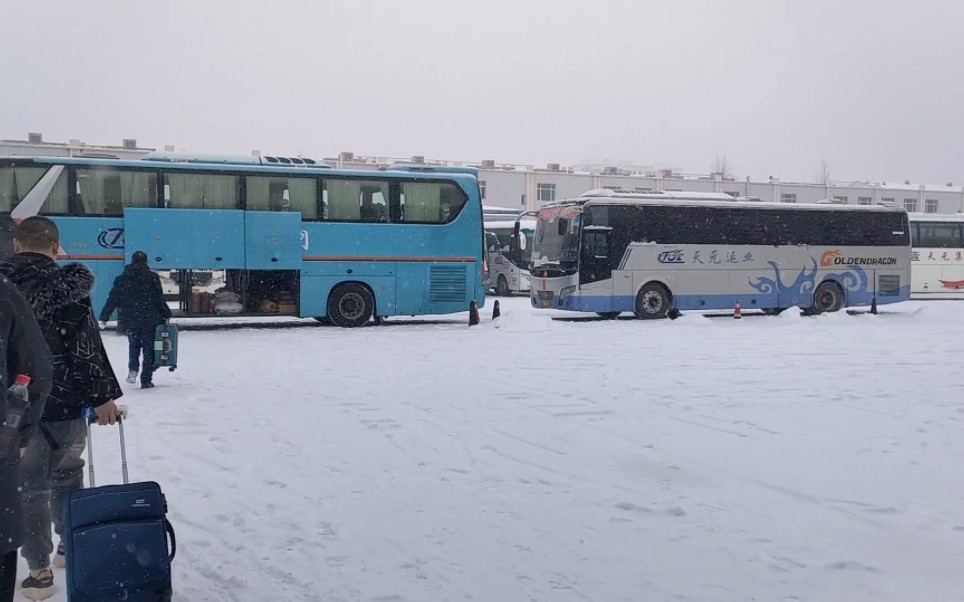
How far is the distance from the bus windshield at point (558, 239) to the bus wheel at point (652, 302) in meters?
1.97

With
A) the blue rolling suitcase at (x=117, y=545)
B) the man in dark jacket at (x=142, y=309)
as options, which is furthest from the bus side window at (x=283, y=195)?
the blue rolling suitcase at (x=117, y=545)

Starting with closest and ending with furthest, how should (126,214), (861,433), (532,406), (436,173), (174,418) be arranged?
1. (861,433)
2. (174,418)
3. (532,406)
4. (126,214)
5. (436,173)

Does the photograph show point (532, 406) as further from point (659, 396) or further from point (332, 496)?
point (332, 496)

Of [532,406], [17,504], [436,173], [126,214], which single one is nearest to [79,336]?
[17,504]

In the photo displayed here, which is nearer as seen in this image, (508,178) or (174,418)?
(174,418)

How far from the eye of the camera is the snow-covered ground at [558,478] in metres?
4.63

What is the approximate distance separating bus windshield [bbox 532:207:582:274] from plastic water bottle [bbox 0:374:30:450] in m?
19.3

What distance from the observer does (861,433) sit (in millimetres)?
8031

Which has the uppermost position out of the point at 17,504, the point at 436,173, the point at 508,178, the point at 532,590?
the point at 508,178

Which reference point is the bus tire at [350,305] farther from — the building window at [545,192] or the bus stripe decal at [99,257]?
the building window at [545,192]

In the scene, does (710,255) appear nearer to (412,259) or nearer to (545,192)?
(412,259)

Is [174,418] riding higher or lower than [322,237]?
lower

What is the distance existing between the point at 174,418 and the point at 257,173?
1145 cm

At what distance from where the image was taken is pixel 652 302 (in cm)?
2270
